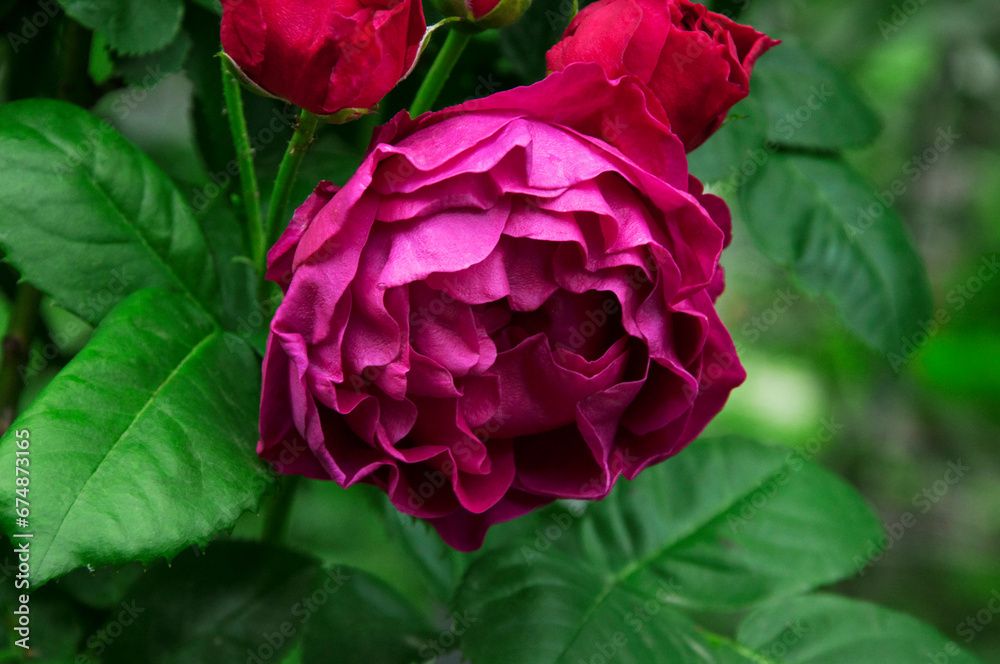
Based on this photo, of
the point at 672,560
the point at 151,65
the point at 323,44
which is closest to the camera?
the point at 323,44

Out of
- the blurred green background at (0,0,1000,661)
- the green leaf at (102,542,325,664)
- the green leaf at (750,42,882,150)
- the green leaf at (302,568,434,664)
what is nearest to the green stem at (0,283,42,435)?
the blurred green background at (0,0,1000,661)

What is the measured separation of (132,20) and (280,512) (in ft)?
1.42

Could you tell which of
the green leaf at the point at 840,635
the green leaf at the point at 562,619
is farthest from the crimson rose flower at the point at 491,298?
the green leaf at the point at 840,635

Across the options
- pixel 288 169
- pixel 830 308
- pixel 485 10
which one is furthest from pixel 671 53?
pixel 830 308

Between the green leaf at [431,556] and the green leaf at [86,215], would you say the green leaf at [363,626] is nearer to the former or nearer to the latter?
the green leaf at [431,556]

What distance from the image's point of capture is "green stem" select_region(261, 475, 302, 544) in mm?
708

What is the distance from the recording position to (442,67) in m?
0.56

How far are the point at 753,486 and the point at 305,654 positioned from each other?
49cm

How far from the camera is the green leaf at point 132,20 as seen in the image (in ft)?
2.02

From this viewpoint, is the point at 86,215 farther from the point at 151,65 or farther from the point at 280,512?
the point at 280,512

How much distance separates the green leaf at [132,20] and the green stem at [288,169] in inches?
7.3

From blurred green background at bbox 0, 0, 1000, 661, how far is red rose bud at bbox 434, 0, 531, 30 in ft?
0.62

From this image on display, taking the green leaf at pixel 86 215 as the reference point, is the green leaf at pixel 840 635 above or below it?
below

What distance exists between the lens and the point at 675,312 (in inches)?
19.0
